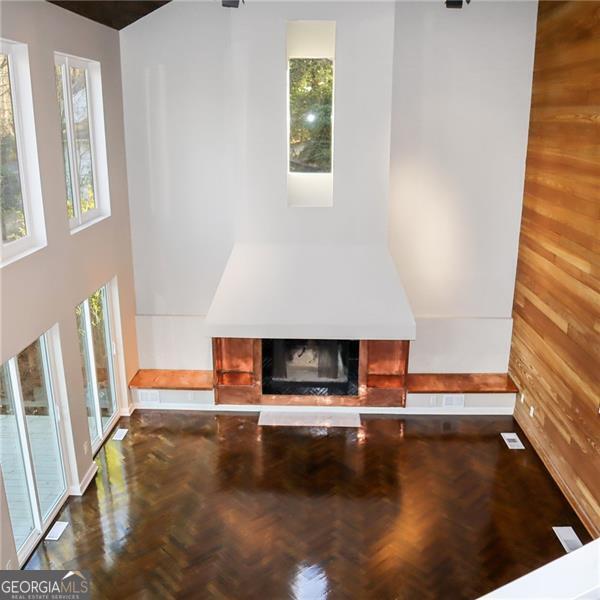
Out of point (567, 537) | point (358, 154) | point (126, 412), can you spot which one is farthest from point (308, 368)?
point (567, 537)

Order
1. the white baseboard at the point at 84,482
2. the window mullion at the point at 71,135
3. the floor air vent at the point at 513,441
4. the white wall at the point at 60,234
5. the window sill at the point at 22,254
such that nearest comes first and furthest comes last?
the window sill at the point at 22,254
the white wall at the point at 60,234
the window mullion at the point at 71,135
the white baseboard at the point at 84,482
the floor air vent at the point at 513,441

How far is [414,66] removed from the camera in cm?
699

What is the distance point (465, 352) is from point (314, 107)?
3.52m

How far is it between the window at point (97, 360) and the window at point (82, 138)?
2.99 feet

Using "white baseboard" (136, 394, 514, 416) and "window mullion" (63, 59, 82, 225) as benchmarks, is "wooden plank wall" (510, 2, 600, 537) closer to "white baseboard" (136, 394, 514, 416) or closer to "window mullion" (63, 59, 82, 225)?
"white baseboard" (136, 394, 514, 416)

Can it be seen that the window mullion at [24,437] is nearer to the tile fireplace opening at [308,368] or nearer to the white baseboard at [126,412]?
the white baseboard at [126,412]

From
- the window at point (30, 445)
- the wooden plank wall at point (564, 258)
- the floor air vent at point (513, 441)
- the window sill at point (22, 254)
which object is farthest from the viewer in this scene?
the floor air vent at point (513, 441)

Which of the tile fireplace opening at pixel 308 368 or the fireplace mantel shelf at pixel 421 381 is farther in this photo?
the tile fireplace opening at pixel 308 368

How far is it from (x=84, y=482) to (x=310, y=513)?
2227mm

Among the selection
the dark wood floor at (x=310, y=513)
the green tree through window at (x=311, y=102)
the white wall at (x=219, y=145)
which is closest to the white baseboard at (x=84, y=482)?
the dark wood floor at (x=310, y=513)

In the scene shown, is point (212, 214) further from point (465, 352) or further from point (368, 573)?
point (368, 573)

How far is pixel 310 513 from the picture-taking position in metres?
5.69

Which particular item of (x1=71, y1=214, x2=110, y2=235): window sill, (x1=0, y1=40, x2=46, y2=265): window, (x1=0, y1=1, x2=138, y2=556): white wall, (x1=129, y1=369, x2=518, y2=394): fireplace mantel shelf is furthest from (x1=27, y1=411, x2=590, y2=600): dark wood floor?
(x1=0, y1=40, x2=46, y2=265): window

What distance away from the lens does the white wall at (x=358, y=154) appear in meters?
6.32
